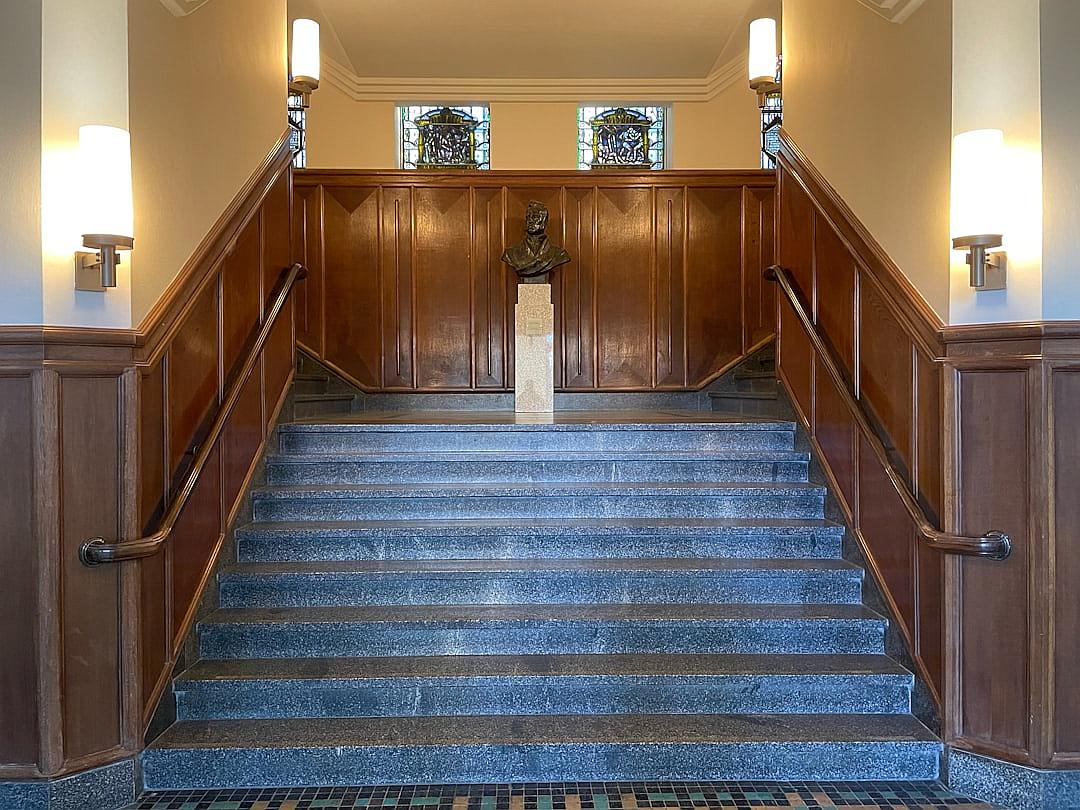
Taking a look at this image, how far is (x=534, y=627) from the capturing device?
318 centimetres

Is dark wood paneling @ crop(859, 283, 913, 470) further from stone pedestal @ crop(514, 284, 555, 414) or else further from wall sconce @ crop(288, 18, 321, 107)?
wall sconce @ crop(288, 18, 321, 107)

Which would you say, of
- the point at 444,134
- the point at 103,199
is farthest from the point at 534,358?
the point at 444,134

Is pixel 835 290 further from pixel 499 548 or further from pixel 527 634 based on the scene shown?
pixel 527 634

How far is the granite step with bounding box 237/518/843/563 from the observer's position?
3592mm

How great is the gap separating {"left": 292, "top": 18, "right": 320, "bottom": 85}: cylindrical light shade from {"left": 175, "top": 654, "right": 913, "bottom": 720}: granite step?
353 cm

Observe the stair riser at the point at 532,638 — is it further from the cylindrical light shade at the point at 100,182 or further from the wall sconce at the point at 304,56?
the wall sconce at the point at 304,56

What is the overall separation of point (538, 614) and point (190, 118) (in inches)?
93.3

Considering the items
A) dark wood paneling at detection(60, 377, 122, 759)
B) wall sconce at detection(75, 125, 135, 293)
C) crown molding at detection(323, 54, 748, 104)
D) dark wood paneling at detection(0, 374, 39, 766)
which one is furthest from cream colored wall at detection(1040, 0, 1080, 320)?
crown molding at detection(323, 54, 748, 104)

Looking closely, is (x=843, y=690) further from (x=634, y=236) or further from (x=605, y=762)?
(x=634, y=236)

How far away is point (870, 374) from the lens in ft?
11.4

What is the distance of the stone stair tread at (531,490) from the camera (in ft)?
12.6

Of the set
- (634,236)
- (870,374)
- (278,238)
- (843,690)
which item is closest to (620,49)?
(634,236)

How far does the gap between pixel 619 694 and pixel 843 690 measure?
2.66ft

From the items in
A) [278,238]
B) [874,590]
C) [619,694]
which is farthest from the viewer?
[278,238]
